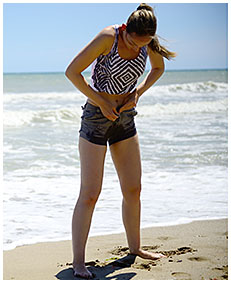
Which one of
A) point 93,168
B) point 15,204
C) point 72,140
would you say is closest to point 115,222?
point 15,204

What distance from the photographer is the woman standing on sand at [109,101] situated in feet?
9.34

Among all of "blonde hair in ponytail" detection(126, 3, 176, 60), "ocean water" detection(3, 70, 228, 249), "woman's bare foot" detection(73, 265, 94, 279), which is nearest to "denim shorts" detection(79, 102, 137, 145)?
"blonde hair in ponytail" detection(126, 3, 176, 60)

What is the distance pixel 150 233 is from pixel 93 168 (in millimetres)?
1405

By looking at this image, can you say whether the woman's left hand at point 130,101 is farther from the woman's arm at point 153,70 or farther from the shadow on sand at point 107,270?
the shadow on sand at point 107,270

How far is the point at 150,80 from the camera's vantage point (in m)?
3.33

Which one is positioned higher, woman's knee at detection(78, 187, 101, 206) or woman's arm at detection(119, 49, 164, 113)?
woman's arm at detection(119, 49, 164, 113)

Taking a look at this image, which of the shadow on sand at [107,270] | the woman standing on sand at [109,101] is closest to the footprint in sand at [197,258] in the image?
the shadow on sand at [107,270]

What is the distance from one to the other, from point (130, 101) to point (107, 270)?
1.22 m

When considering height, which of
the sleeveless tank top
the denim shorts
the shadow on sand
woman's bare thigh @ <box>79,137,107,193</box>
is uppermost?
the sleeveless tank top

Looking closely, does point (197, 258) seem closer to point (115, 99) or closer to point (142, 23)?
point (115, 99)

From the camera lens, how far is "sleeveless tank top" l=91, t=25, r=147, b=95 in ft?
9.63

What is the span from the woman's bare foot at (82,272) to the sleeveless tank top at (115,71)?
Result: 1.23m

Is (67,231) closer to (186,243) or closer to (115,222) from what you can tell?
(115,222)

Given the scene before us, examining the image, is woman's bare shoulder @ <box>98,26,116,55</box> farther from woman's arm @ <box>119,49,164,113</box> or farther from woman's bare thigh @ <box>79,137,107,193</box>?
woman's bare thigh @ <box>79,137,107,193</box>
